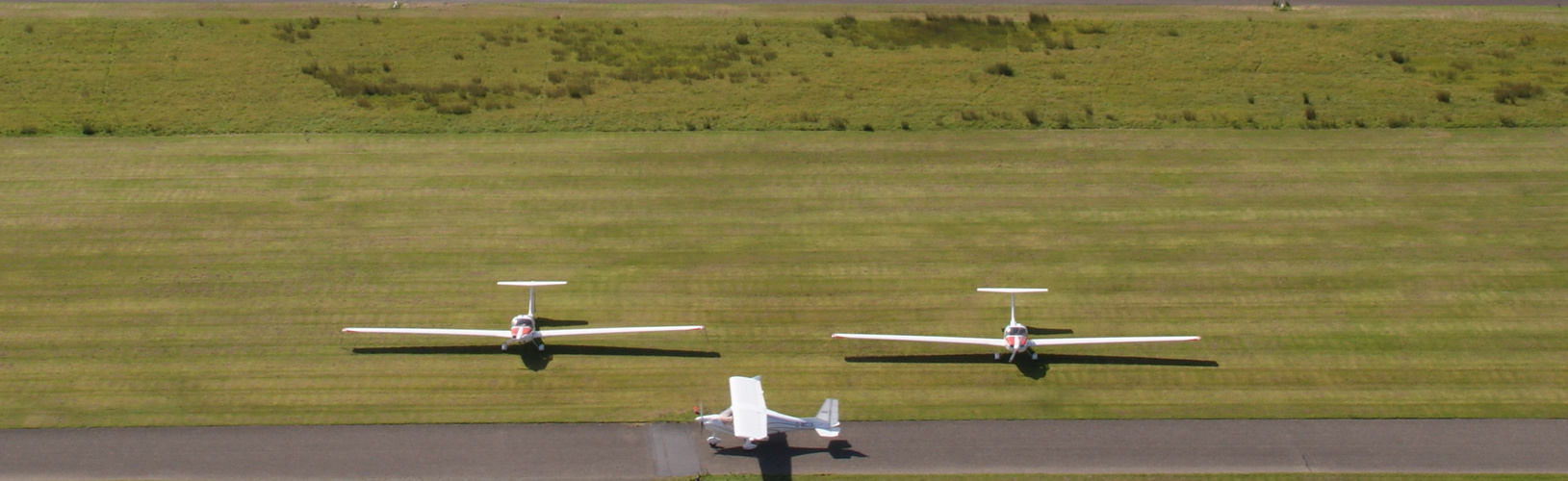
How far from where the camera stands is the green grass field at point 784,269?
4356 centimetres

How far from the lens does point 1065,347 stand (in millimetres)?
45594

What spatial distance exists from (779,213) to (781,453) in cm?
1659

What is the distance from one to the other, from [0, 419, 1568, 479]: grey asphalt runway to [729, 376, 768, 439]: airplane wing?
2.33 metres

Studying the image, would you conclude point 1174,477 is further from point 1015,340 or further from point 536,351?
point 536,351

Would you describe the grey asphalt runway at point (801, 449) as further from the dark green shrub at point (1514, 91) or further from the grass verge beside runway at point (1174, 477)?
the dark green shrub at point (1514, 91)

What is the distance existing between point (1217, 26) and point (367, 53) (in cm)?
5483

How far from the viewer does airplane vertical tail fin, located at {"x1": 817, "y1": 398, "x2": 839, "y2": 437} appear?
39719mm

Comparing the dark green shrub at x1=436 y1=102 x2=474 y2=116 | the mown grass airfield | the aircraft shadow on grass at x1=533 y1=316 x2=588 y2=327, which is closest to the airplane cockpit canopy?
the mown grass airfield

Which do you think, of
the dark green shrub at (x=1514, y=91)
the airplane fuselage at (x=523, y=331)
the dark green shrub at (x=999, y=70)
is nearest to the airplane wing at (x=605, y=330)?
the airplane fuselage at (x=523, y=331)

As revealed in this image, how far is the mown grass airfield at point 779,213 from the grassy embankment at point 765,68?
324mm

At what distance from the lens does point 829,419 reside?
39.9 m

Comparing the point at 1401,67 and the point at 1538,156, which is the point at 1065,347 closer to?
the point at 1538,156

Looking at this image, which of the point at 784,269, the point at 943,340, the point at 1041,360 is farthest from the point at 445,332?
the point at 1041,360

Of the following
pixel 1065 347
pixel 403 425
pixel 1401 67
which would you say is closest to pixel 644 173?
pixel 403 425
